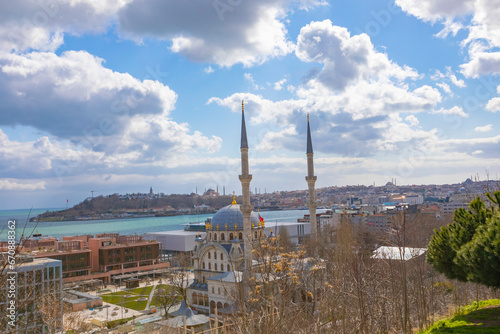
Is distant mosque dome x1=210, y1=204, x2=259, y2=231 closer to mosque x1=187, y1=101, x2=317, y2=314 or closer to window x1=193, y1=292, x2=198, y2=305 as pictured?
mosque x1=187, y1=101, x2=317, y2=314

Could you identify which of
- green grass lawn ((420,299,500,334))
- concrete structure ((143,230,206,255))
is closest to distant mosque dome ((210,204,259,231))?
concrete structure ((143,230,206,255))

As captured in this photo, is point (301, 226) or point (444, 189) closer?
point (301, 226)

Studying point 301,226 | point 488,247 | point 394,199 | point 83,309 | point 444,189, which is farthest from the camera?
point 444,189

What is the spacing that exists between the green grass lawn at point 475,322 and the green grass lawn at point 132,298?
20.4 meters

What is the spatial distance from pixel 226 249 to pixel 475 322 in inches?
816

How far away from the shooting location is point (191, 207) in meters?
180

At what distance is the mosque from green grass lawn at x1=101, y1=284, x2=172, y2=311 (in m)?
3.52

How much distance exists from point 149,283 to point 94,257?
655 cm

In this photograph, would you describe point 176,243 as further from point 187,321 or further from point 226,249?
point 187,321

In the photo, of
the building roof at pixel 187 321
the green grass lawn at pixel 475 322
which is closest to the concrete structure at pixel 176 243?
the building roof at pixel 187 321

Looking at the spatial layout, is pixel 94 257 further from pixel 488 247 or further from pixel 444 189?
pixel 444 189

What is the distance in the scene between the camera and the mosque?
2223 centimetres

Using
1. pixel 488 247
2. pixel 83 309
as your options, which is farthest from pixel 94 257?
pixel 488 247

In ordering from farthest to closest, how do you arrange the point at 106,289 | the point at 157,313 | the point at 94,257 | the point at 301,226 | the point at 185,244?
the point at 301,226
the point at 185,244
the point at 94,257
the point at 106,289
the point at 157,313
